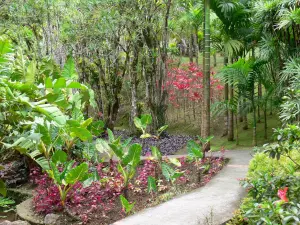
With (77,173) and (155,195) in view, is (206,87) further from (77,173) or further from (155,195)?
(77,173)

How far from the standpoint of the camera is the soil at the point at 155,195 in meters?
5.21

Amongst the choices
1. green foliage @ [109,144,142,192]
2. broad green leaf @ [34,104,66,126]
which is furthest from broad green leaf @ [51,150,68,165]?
broad green leaf @ [34,104,66,126]

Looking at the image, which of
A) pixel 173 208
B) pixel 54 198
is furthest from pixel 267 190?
pixel 54 198

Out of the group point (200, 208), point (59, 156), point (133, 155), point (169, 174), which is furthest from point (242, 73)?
point (59, 156)

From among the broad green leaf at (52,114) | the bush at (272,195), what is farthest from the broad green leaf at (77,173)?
the bush at (272,195)

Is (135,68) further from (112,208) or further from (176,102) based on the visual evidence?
(112,208)

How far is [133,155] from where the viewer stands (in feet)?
18.1

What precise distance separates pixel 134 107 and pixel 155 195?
6.10 m

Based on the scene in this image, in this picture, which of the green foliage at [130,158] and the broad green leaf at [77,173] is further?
the green foliage at [130,158]

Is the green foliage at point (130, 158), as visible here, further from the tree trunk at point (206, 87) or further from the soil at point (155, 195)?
the tree trunk at point (206, 87)

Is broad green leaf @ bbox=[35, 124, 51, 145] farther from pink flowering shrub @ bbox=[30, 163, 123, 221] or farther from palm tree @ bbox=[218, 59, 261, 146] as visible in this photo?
palm tree @ bbox=[218, 59, 261, 146]

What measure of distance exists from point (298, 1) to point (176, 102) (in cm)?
723

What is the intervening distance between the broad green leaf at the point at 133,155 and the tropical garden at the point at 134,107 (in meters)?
0.02

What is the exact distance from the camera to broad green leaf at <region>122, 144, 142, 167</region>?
5457mm
